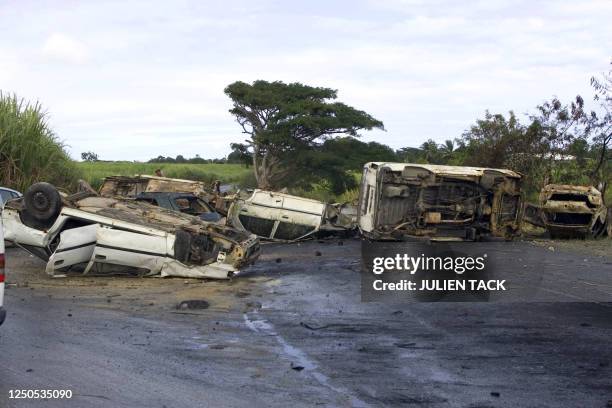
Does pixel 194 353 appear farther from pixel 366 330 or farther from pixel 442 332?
pixel 442 332

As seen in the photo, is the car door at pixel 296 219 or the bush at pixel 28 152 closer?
the car door at pixel 296 219

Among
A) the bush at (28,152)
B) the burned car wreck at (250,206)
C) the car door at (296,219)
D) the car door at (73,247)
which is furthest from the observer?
the bush at (28,152)

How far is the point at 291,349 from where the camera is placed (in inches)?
298

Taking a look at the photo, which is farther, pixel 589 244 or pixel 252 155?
pixel 252 155

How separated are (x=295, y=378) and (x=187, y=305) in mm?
4315

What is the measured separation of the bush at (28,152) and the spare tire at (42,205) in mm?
12830

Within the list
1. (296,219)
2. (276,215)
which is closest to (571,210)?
(296,219)

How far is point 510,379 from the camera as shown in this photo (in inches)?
244

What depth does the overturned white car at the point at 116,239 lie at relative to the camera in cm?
1241

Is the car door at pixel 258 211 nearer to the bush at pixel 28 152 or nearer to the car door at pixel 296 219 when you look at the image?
the car door at pixel 296 219

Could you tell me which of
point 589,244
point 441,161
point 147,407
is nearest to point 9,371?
point 147,407

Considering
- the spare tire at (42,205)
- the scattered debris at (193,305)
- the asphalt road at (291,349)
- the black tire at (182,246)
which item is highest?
the spare tire at (42,205)

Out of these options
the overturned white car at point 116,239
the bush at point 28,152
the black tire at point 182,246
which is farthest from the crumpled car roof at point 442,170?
the bush at point 28,152

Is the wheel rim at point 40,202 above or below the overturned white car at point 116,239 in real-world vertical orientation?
above
